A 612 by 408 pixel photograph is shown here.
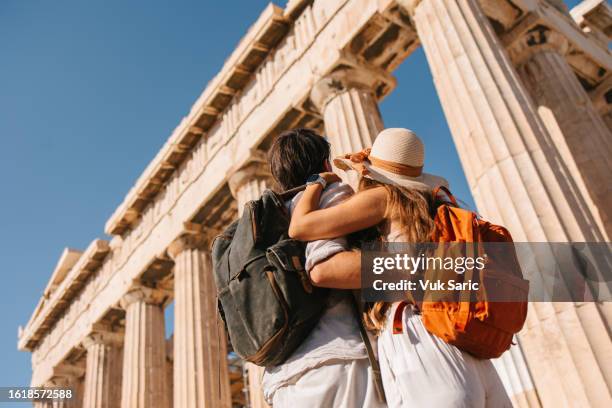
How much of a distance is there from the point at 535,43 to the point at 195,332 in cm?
1192

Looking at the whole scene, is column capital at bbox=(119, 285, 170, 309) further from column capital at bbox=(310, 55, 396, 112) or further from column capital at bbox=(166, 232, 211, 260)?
column capital at bbox=(310, 55, 396, 112)

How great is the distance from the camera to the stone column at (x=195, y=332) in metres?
15.6

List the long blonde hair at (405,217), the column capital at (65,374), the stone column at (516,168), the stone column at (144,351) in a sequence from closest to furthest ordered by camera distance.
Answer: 1. the long blonde hair at (405,217)
2. the stone column at (516,168)
3. the stone column at (144,351)
4. the column capital at (65,374)

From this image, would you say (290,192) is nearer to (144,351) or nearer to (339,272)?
(339,272)

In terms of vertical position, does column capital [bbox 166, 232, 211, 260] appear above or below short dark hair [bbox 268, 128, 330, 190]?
above

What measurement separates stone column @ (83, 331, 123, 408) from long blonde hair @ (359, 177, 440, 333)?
22.7 m

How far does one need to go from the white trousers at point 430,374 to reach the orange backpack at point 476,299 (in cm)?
5

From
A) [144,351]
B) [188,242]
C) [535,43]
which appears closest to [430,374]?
[535,43]

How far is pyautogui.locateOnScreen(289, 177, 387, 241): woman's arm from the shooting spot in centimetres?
291

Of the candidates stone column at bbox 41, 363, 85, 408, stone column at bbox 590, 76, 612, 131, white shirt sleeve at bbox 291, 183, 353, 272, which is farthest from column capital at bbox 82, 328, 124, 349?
white shirt sleeve at bbox 291, 183, 353, 272

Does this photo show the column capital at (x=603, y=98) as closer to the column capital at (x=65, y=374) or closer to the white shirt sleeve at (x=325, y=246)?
the white shirt sleeve at (x=325, y=246)

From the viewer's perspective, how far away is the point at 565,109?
13484mm

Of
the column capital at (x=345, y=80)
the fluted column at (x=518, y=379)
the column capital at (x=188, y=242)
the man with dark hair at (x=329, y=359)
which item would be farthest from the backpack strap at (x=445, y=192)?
the column capital at (x=188, y=242)

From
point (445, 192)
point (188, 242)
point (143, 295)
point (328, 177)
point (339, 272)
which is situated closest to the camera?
point (339, 272)
